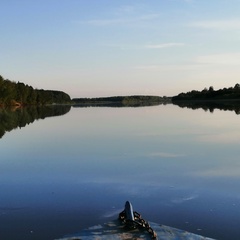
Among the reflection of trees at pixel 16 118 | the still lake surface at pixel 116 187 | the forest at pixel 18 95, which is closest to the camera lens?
the still lake surface at pixel 116 187

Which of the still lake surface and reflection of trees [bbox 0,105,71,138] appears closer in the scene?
the still lake surface

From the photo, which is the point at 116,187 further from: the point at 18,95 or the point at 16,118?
the point at 18,95

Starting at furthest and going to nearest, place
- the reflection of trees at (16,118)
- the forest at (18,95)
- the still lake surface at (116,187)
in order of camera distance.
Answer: the forest at (18,95) < the reflection of trees at (16,118) < the still lake surface at (116,187)

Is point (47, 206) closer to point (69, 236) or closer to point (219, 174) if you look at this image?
point (69, 236)

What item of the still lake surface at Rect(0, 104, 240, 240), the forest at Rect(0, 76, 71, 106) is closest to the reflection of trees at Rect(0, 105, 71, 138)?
the still lake surface at Rect(0, 104, 240, 240)

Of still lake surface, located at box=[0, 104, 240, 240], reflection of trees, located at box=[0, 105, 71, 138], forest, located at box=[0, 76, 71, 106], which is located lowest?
still lake surface, located at box=[0, 104, 240, 240]

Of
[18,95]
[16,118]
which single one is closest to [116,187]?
[16,118]

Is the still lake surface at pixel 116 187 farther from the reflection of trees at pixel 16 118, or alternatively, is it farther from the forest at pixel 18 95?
the forest at pixel 18 95

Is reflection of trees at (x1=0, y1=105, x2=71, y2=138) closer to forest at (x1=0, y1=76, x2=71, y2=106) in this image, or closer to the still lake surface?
the still lake surface

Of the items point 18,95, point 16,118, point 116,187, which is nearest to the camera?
point 116,187

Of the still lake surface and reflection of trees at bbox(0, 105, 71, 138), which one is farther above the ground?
reflection of trees at bbox(0, 105, 71, 138)

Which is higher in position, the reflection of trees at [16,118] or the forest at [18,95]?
the forest at [18,95]

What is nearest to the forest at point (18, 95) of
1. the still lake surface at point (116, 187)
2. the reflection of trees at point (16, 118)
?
the reflection of trees at point (16, 118)

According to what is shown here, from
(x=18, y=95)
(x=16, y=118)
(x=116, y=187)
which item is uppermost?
(x=18, y=95)
